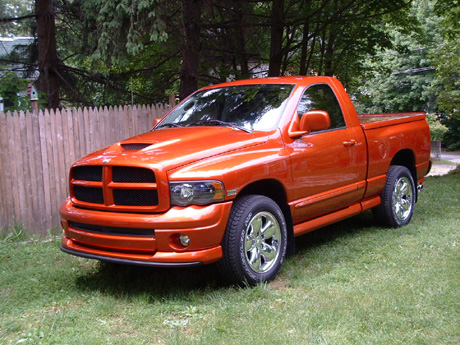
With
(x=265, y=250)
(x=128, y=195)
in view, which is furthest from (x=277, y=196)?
(x=128, y=195)

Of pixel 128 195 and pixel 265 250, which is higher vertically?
pixel 128 195

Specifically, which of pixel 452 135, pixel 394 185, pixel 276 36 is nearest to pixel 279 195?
pixel 394 185

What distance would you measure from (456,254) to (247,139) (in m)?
2.53

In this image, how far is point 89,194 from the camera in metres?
4.85

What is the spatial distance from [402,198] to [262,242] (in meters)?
3.12

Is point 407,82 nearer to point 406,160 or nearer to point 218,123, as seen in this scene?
point 406,160

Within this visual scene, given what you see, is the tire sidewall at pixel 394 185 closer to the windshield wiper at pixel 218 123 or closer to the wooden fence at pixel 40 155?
the windshield wiper at pixel 218 123

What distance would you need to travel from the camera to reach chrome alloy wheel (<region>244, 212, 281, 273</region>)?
473 cm

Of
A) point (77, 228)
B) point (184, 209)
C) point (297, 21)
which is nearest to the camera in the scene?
point (184, 209)

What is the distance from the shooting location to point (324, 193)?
18.8ft

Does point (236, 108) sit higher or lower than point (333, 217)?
higher

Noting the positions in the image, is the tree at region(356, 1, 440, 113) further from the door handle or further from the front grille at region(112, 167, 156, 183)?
the front grille at region(112, 167, 156, 183)

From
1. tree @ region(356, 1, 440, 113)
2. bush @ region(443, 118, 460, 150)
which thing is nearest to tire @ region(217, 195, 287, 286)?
tree @ region(356, 1, 440, 113)

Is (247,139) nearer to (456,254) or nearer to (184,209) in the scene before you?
(184,209)
